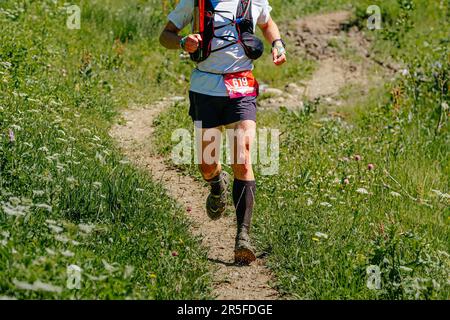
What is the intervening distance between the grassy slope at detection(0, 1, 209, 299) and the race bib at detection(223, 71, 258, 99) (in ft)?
3.43

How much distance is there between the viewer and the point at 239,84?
584cm

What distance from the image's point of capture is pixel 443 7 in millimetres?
15375

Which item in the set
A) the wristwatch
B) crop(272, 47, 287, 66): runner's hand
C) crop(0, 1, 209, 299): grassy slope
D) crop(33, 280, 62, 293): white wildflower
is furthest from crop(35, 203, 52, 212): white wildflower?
crop(272, 47, 287, 66): runner's hand

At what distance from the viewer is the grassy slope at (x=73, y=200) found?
4.28m


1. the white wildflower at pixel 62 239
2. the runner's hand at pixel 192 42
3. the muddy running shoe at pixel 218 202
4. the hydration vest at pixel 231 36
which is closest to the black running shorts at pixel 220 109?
the hydration vest at pixel 231 36

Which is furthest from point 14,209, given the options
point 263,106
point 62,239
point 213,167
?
point 263,106

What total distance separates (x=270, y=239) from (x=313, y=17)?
10530 mm

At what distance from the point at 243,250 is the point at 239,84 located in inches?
47.4

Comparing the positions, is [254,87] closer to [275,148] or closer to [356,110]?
[275,148]

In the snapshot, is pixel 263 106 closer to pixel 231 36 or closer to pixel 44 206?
pixel 231 36

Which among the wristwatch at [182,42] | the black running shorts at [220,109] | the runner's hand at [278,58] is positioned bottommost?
the black running shorts at [220,109]

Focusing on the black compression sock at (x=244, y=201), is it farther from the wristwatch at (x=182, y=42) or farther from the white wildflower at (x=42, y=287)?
the white wildflower at (x=42, y=287)

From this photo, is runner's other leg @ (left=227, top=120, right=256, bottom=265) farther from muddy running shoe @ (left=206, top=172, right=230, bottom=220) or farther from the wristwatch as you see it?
the wristwatch

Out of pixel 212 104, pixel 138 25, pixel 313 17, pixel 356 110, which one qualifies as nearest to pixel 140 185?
pixel 212 104
